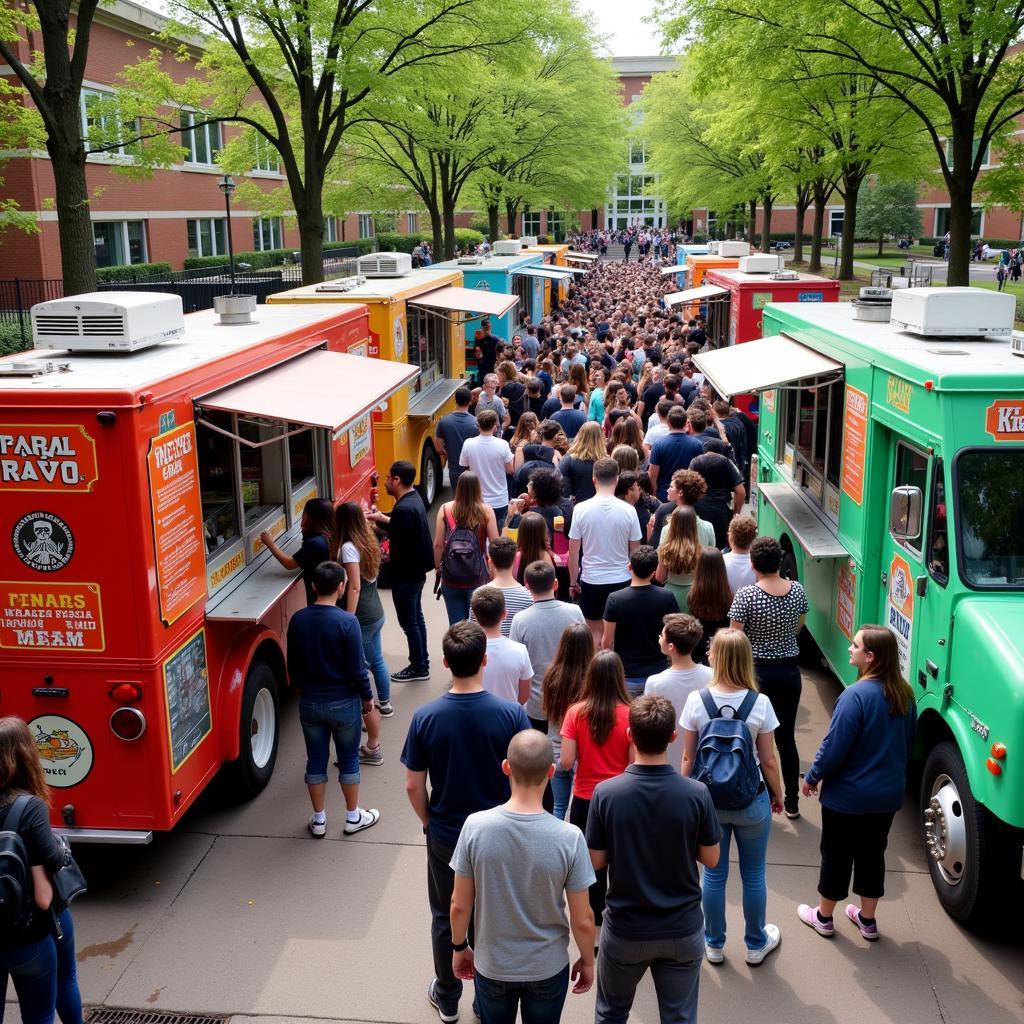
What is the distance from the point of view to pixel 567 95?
1502 inches

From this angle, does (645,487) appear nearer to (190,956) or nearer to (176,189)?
(190,956)

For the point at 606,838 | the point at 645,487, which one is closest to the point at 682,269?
the point at 645,487

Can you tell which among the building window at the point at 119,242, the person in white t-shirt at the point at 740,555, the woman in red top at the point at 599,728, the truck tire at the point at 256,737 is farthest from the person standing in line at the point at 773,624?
the building window at the point at 119,242

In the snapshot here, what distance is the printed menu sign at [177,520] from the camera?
5754 mm

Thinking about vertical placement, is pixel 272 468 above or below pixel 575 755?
above

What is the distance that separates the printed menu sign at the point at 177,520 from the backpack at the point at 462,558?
7.22 ft

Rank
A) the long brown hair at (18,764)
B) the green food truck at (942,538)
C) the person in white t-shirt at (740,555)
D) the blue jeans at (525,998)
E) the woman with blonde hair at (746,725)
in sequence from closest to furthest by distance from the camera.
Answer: the blue jeans at (525,998)
the long brown hair at (18,764)
the woman with blonde hair at (746,725)
the green food truck at (942,538)
the person in white t-shirt at (740,555)

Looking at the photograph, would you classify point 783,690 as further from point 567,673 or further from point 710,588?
point 567,673

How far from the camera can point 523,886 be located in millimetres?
3770

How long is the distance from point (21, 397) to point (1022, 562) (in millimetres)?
5238

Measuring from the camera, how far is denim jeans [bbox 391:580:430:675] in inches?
343

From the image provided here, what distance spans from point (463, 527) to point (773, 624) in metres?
2.70

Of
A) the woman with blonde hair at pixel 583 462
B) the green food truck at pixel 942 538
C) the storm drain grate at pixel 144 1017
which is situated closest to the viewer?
the storm drain grate at pixel 144 1017

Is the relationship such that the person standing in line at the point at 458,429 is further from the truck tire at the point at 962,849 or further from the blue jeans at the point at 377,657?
the truck tire at the point at 962,849
